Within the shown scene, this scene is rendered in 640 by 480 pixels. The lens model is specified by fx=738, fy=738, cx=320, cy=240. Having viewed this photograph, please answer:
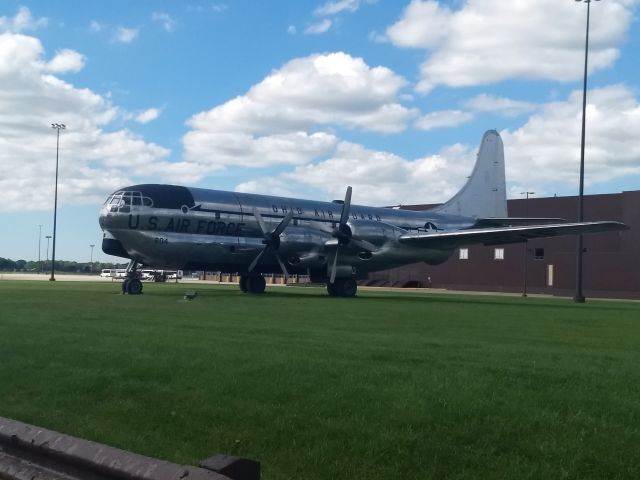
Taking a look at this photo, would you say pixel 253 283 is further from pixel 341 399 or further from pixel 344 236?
pixel 341 399

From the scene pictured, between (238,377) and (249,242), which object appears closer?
(238,377)

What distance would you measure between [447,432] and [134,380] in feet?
15.0

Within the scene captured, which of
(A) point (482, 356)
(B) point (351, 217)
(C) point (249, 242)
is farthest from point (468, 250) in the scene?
(A) point (482, 356)

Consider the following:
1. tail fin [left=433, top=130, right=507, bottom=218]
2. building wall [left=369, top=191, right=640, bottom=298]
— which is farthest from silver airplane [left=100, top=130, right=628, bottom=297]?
building wall [left=369, top=191, right=640, bottom=298]

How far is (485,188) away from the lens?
49.3 m

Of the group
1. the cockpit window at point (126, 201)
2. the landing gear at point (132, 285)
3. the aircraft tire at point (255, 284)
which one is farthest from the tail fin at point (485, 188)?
the landing gear at point (132, 285)

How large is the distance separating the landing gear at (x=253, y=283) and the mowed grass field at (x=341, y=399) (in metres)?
23.1

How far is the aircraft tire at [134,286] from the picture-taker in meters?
34.2

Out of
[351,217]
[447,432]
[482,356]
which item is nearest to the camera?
[447,432]

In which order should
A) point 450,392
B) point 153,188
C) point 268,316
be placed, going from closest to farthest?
1. point 450,392
2. point 268,316
3. point 153,188

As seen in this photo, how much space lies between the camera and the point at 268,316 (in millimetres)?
20734

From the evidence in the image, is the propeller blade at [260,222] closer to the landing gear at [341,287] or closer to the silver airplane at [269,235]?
the silver airplane at [269,235]

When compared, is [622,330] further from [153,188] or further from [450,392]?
[153,188]

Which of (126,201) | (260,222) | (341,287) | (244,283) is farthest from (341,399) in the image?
(244,283)
